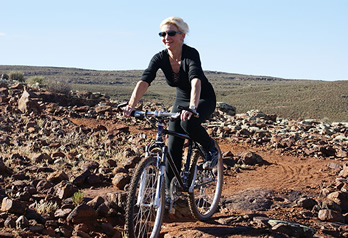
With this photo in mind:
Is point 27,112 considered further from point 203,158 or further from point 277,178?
point 203,158

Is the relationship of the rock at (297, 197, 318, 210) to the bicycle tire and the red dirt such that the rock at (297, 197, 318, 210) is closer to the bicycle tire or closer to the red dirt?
the red dirt

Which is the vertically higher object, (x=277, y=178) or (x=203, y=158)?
(x=203, y=158)

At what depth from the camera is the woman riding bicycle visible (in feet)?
14.3

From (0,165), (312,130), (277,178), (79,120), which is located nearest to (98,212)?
(0,165)

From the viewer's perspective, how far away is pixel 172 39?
4.41 meters

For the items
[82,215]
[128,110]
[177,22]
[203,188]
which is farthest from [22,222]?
[177,22]

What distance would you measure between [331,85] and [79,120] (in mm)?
45982

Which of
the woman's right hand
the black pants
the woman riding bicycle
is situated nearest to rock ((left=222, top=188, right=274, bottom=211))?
the woman riding bicycle

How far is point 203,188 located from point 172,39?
1.92 metres

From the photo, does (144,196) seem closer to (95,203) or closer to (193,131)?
(193,131)

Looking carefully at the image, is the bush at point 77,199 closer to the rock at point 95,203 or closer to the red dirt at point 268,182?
the rock at point 95,203

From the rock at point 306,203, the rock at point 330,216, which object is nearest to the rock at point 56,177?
the rock at point 306,203

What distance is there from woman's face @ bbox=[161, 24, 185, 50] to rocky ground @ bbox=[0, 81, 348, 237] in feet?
6.18

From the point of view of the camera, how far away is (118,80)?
78938mm
